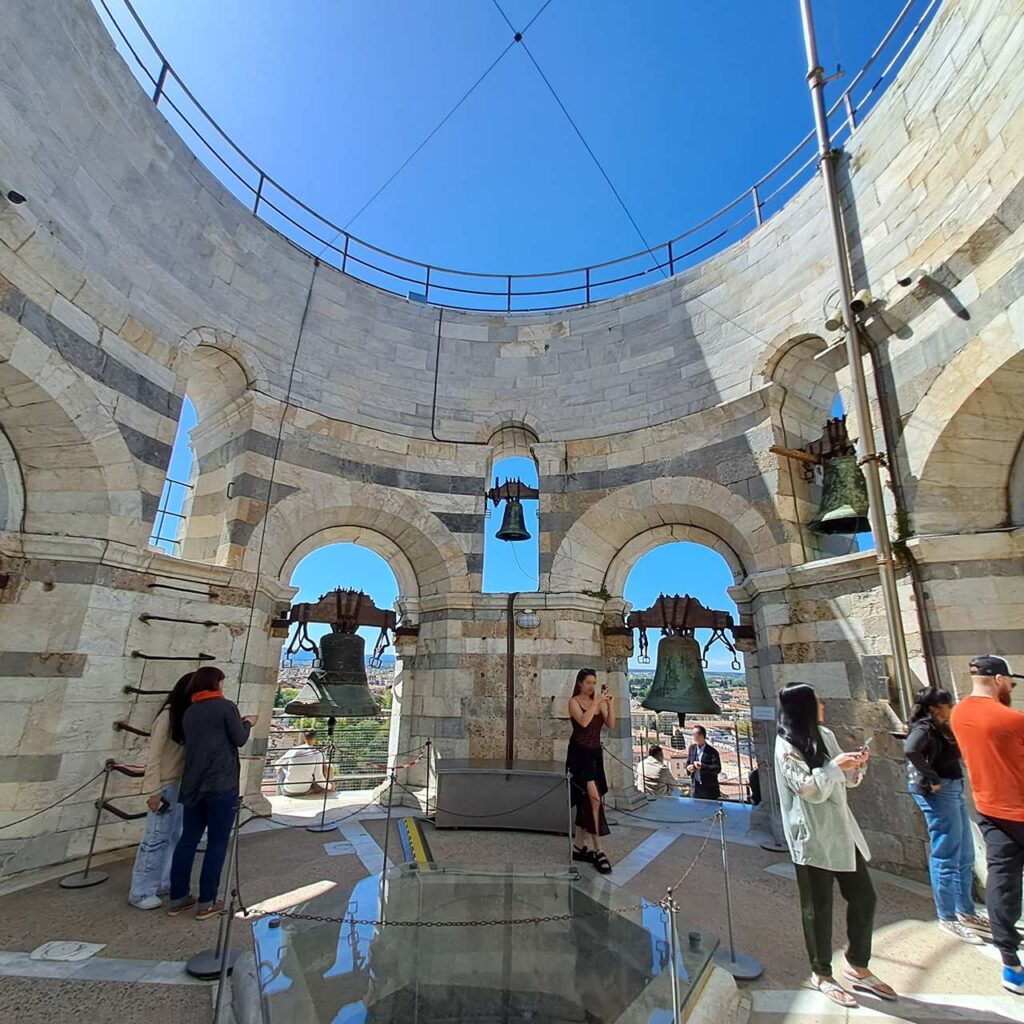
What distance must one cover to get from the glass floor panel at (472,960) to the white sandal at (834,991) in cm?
47

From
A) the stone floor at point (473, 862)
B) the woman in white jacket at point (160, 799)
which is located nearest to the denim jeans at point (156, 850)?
the woman in white jacket at point (160, 799)

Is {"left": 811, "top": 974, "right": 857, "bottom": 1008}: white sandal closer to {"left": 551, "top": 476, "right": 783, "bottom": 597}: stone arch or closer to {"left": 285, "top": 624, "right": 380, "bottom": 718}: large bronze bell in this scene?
{"left": 551, "top": 476, "right": 783, "bottom": 597}: stone arch

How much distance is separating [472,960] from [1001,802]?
278cm

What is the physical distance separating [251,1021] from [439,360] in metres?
6.84

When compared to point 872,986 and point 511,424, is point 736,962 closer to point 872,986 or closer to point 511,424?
point 872,986

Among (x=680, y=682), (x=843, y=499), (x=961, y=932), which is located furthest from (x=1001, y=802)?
(x=680, y=682)

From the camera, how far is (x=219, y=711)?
11.1 ft

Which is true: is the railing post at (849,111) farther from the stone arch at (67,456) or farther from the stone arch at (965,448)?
the stone arch at (67,456)

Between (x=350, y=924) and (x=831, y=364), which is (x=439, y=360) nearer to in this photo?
(x=831, y=364)

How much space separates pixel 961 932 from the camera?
123 inches

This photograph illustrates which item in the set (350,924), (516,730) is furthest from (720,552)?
(350,924)

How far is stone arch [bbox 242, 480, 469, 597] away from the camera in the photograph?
20.1 feet

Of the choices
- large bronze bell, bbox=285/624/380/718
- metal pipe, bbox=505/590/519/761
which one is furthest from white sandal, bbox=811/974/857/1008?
large bronze bell, bbox=285/624/380/718

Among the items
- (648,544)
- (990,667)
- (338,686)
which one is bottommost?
(338,686)
